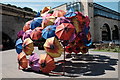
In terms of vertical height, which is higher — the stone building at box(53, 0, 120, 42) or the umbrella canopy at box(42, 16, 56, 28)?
the stone building at box(53, 0, 120, 42)

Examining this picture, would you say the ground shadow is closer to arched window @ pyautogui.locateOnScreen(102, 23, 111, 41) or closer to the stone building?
the stone building

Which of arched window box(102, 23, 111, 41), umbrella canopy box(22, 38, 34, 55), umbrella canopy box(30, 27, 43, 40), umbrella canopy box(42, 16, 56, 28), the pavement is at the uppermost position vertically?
arched window box(102, 23, 111, 41)

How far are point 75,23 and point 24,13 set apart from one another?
33.4m

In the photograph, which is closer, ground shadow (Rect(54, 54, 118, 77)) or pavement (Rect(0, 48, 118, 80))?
pavement (Rect(0, 48, 118, 80))

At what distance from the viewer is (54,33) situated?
10234 mm

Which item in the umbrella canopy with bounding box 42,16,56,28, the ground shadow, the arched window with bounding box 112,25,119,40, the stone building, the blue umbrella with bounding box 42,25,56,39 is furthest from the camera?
the arched window with bounding box 112,25,119,40

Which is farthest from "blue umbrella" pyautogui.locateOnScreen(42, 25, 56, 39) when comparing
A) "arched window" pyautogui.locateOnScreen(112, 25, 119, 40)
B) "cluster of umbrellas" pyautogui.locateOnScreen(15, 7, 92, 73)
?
"arched window" pyautogui.locateOnScreen(112, 25, 119, 40)

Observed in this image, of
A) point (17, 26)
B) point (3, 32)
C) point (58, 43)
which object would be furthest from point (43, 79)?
point (17, 26)

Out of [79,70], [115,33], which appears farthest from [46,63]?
[115,33]

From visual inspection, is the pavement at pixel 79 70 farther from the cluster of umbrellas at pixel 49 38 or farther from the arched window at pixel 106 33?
the arched window at pixel 106 33

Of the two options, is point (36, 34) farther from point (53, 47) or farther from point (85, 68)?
point (85, 68)

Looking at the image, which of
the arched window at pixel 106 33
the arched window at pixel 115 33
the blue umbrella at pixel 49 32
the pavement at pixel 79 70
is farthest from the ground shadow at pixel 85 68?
the arched window at pixel 115 33

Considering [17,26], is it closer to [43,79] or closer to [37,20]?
[37,20]

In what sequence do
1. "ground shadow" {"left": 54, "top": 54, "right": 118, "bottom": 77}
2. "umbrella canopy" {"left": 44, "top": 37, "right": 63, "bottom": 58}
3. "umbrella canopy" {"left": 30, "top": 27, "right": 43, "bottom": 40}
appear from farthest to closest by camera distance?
"umbrella canopy" {"left": 30, "top": 27, "right": 43, "bottom": 40} → "ground shadow" {"left": 54, "top": 54, "right": 118, "bottom": 77} → "umbrella canopy" {"left": 44, "top": 37, "right": 63, "bottom": 58}
